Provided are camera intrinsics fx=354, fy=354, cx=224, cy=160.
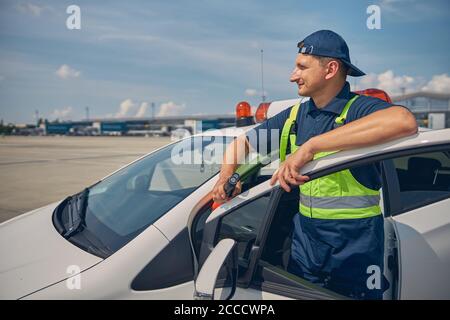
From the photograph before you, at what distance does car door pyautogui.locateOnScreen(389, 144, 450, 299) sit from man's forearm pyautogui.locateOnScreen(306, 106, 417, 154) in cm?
12

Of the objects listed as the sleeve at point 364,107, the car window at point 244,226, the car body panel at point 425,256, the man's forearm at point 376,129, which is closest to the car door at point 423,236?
the car body panel at point 425,256

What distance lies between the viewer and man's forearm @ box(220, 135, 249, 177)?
1689 mm

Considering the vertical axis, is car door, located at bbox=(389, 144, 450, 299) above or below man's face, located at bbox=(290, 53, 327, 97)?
below

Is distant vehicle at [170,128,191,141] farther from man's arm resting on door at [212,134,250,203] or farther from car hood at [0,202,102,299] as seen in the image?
car hood at [0,202,102,299]

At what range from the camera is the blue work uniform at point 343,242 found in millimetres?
1580

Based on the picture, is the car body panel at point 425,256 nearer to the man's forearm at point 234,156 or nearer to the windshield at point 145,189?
the man's forearm at point 234,156

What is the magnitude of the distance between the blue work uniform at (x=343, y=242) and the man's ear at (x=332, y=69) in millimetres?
116

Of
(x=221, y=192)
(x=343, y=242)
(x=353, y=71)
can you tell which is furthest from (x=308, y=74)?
(x=343, y=242)

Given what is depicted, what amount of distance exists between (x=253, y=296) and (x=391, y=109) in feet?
3.04

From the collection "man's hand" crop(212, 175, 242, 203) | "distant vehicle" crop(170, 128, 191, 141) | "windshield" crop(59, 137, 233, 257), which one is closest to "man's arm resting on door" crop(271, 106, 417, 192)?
"man's hand" crop(212, 175, 242, 203)

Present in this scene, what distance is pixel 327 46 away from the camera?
5.15 ft

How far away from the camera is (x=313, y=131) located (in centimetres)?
169

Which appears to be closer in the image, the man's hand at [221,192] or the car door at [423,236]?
the man's hand at [221,192]
